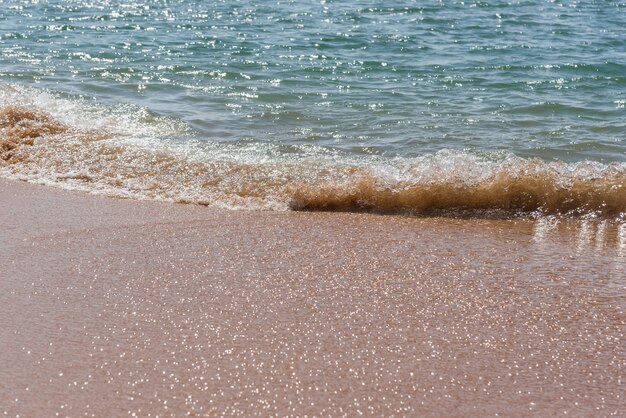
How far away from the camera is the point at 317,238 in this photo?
452 centimetres

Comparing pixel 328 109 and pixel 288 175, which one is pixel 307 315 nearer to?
pixel 288 175

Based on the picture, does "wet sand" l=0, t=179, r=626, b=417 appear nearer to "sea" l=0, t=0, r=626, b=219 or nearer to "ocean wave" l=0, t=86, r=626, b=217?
"ocean wave" l=0, t=86, r=626, b=217

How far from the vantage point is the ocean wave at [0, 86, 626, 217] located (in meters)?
5.15

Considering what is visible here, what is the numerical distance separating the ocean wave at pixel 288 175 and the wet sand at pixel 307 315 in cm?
28

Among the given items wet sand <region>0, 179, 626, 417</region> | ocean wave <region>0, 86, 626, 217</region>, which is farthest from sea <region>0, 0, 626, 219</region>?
wet sand <region>0, 179, 626, 417</region>

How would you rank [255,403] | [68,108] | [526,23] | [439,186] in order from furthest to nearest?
[526,23] < [68,108] < [439,186] < [255,403]

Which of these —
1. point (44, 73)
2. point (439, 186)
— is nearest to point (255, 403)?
point (439, 186)

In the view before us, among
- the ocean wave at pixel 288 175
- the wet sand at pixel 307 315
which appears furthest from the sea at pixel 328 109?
the wet sand at pixel 307 315

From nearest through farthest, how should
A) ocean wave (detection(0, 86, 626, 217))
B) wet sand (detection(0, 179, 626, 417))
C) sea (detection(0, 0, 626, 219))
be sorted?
wet sand (detection(0, 179, 626, 417)), ocean wave (detection(0, 86, 626, 217)), sea (detection(0, 0, 626, 219))

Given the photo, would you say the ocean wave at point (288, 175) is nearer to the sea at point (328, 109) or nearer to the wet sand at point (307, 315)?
the sea at point (328, 109)

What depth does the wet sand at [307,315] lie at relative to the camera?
293 centimetres

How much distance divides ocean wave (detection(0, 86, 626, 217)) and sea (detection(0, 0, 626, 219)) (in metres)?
0.02

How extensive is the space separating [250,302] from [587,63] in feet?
24.3

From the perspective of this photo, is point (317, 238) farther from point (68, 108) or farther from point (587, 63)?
point (587, 63)
